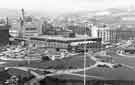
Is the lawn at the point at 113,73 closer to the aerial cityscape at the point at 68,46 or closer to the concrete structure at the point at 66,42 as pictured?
the aerial cityscape at the point at 68,46

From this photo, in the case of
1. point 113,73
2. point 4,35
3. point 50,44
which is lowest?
point 113,73

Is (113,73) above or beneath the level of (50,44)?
beneath

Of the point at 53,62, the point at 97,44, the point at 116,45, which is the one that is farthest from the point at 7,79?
the point at 116,45

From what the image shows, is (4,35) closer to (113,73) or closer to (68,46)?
(68,46)

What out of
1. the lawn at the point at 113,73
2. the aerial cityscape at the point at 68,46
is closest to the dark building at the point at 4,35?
the aerial cityscape at the point at 68,46

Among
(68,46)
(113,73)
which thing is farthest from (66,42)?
(113,73)

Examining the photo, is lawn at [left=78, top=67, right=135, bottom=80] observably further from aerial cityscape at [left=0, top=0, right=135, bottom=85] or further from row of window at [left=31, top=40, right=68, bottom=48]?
row of window at [left=31, top=40, right=68, bottom=48]

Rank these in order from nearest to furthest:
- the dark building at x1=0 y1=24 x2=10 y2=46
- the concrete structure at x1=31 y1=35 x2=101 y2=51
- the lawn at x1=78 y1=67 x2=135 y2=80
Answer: the lawn at x1=78 y1=67 x2=135 y2=80
the concrete structure at x1=31 y1=35 x2=101 y2=51
the dark building at x1=0 y1=24 x2=10 y2=46

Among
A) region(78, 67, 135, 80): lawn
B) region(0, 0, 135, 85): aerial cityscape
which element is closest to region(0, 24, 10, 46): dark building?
region(0, 0, 135, 85): aerial cityscape

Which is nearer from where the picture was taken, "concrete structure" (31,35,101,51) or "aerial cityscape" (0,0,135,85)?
"aerial cityscape" (0,0,135,85)

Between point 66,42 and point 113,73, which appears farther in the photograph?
point 66,42
